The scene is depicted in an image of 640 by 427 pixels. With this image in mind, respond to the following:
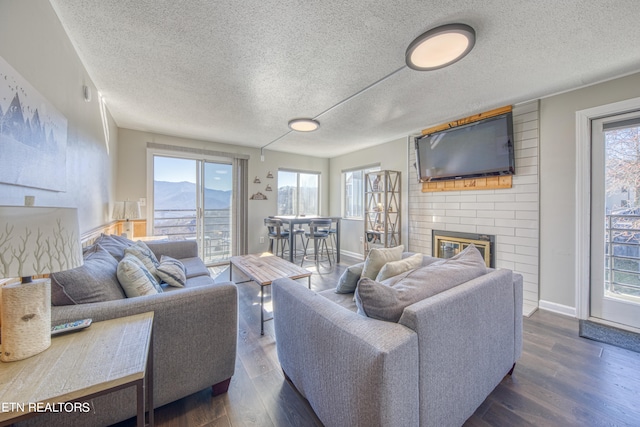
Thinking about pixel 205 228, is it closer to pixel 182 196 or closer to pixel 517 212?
pixel 182 196

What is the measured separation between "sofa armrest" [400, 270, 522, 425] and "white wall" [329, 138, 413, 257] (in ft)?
9.04

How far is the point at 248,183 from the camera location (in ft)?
16.0

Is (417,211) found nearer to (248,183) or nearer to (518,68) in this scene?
(518,68)

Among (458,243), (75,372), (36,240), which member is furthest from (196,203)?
(458,243)

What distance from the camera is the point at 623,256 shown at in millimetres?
2291

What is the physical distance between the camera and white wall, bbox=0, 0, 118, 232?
3.81 ft

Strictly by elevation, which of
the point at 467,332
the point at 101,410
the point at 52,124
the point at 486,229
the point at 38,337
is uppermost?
the point at 52,124

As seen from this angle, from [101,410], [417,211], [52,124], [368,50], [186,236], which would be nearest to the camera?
[101,410]

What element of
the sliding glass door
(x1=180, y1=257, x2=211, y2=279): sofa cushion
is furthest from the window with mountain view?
(x1=180, y1=257, x2=211, y2=279): sofa cushion

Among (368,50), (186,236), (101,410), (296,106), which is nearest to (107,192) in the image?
(186,236)

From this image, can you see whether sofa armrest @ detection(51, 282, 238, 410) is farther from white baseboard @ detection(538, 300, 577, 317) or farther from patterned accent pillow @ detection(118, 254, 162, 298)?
white baseboard @ detection(538, 300, 577, 317)

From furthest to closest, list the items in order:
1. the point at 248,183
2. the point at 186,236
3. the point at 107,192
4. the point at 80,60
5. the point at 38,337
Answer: the point at 248,183, the point at 186,236, the point at 107,192, the point at 80,60, the point at 38,337

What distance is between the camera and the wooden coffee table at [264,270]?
7.32ft

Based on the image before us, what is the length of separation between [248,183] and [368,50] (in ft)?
11.8
